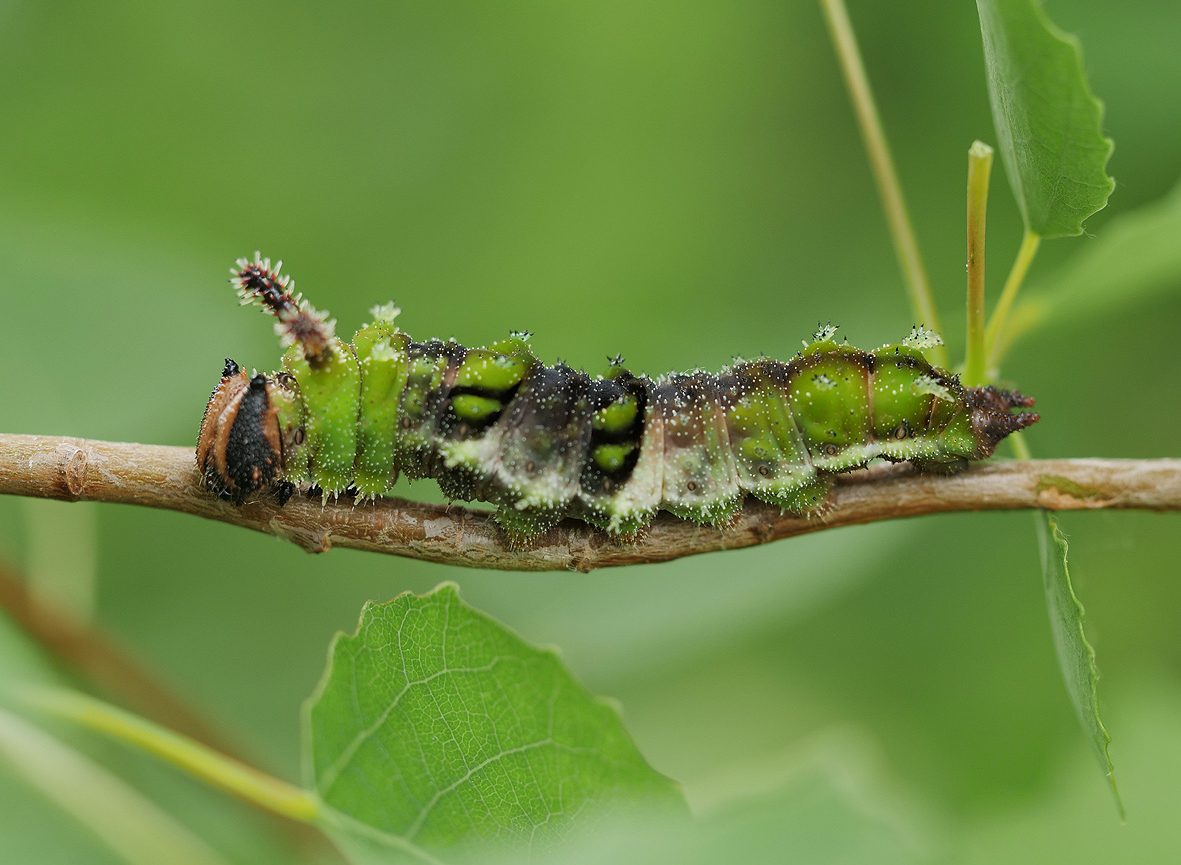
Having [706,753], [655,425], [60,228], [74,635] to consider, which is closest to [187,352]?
[60,228]

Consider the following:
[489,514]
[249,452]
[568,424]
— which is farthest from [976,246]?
[249,452]

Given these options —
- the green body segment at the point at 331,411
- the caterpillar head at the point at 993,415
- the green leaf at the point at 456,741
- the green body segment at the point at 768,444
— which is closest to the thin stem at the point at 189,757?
the green leaf at the point at 456,741

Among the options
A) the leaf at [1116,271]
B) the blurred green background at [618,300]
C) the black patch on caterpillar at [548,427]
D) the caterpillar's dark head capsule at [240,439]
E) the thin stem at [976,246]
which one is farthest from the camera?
the blurred green background at [618,300]

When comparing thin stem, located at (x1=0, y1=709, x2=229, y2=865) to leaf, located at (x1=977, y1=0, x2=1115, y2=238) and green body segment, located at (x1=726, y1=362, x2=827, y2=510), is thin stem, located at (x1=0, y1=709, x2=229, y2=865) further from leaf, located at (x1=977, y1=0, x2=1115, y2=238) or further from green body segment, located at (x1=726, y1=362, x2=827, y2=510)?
leaf, located at (x1=977, y1=0, x2=1115, y2=238)

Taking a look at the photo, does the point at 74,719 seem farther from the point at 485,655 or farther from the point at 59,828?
the point at 485,655

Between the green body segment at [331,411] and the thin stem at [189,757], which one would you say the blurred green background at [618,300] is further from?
the green body segment at [331,411]

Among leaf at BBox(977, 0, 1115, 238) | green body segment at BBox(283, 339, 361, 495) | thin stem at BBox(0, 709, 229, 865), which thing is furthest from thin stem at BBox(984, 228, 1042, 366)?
thin stem at BBox(0, 709, 229, 865)
